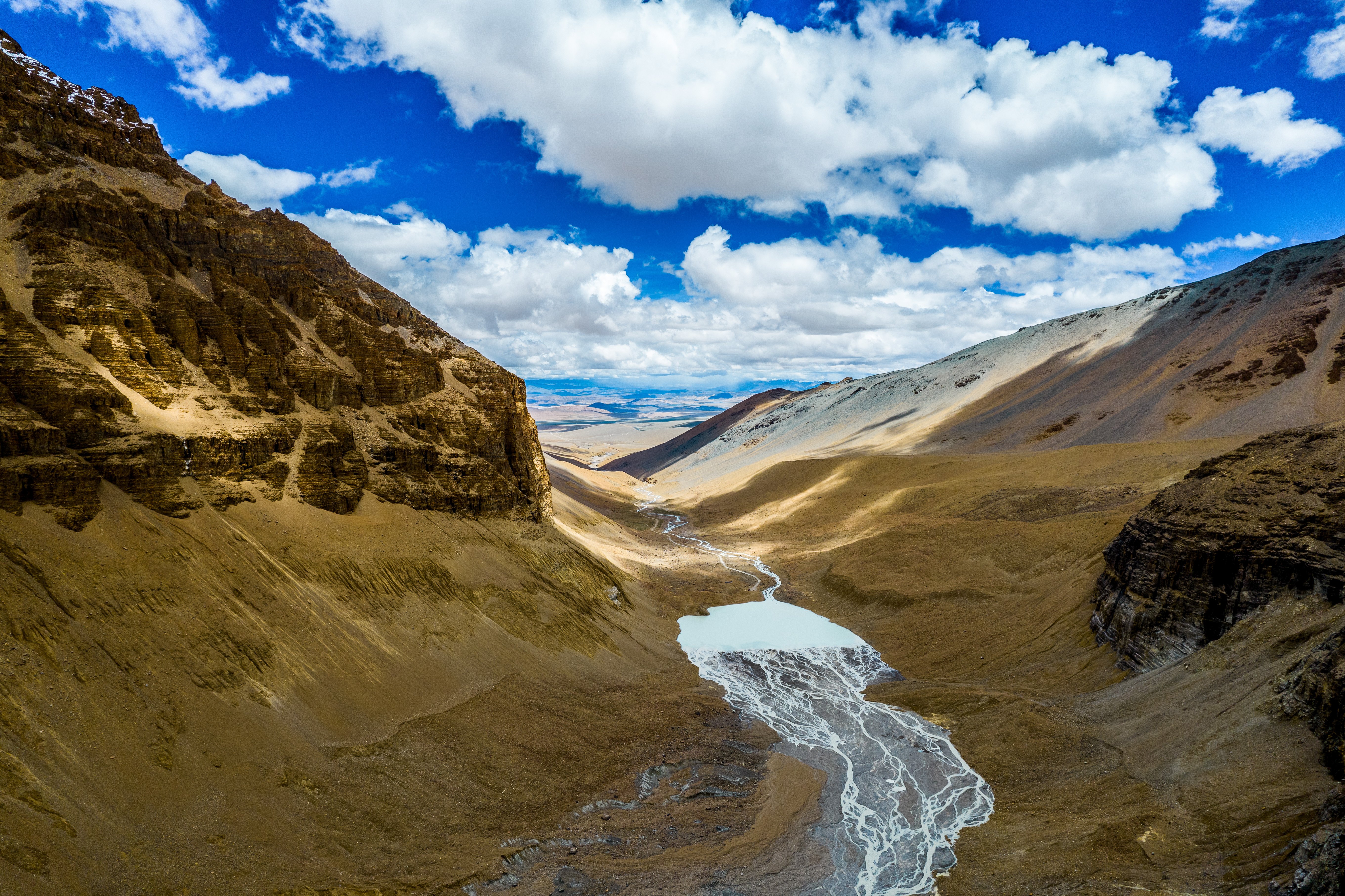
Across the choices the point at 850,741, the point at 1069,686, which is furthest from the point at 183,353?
the point at 1069,686

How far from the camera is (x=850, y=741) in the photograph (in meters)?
24.6

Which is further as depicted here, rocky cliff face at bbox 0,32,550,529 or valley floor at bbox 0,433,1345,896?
rocky cliff face at bbox 0,32,550,529

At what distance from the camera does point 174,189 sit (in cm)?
2739

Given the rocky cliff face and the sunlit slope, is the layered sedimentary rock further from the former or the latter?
the sunlit slope

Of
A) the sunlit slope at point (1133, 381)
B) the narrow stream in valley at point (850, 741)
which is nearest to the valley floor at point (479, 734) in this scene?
the narrow stream in valley at point (850, 741)

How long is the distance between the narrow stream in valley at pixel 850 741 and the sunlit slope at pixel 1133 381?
168 ft

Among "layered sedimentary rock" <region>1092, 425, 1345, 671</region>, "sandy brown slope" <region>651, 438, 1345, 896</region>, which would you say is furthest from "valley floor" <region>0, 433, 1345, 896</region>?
"layered sedimentary rock" <region>1092, 425, 1345, 671</region>

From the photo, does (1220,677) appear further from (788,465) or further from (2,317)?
(788,465)

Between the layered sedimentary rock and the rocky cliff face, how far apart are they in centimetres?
2786

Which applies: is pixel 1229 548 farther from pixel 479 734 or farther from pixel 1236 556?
pixel 479 734

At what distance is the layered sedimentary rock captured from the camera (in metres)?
20.4

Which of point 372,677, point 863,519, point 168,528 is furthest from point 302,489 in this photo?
point 863,519

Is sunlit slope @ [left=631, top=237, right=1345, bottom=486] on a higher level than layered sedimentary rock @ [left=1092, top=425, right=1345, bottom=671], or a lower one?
higher

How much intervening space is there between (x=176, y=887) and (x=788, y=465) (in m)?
80.0
